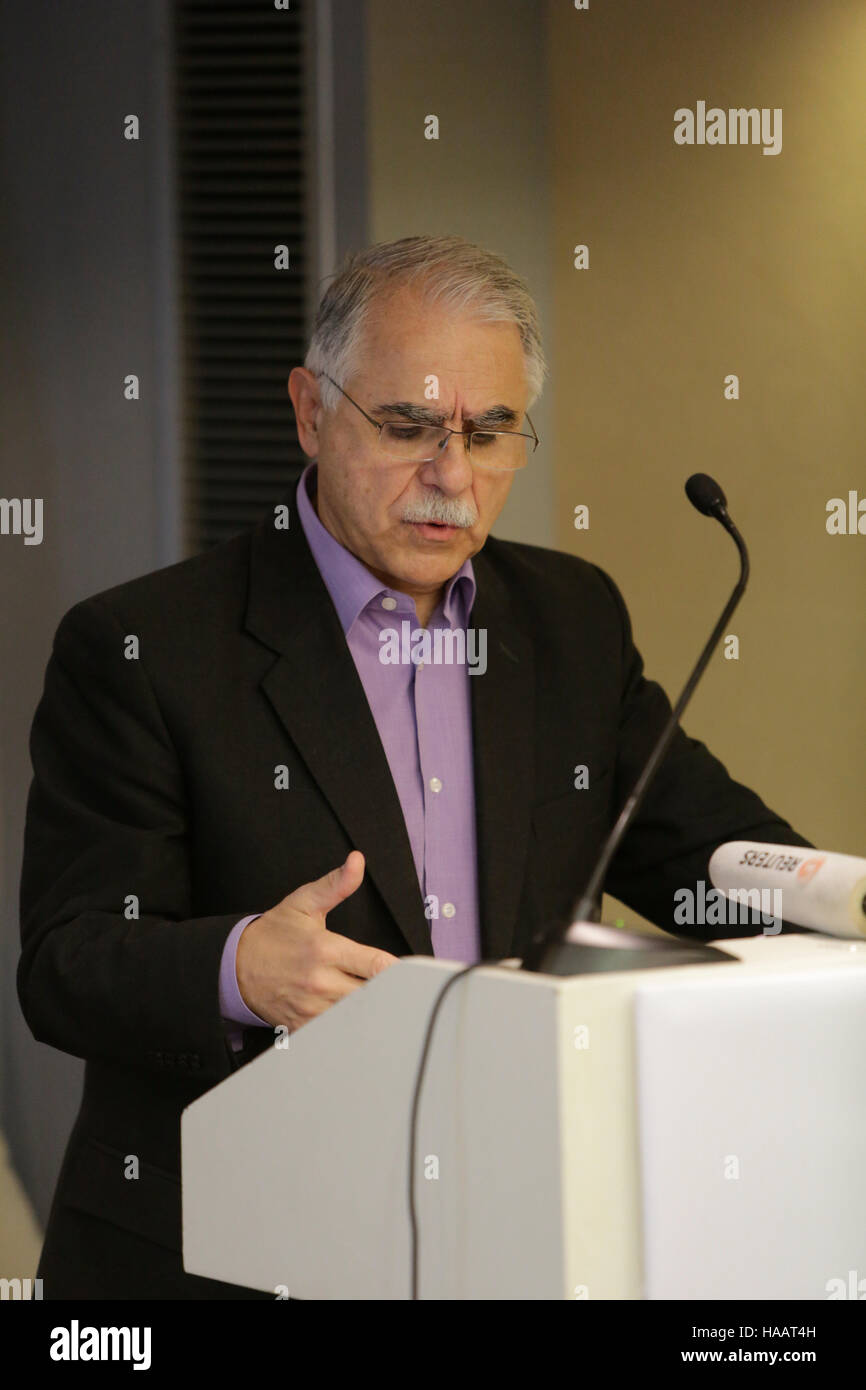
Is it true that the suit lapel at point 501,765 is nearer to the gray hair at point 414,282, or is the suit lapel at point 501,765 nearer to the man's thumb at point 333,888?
the gray hair at point 414,282

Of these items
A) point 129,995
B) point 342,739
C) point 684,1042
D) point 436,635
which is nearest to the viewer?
point 684,1042

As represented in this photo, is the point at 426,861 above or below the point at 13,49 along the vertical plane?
below

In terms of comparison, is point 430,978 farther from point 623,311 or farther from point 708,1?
point 708,1

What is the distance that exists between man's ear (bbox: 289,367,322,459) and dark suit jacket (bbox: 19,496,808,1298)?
10 centimetres

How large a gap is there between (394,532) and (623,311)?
1.60 metres

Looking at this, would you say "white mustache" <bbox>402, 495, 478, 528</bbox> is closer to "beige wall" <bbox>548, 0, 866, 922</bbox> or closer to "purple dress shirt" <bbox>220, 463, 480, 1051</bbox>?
"purple dress shirt" <bbox>220, 463, 480, 1051</bbox>

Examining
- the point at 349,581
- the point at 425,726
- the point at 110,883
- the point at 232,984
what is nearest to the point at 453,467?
the point at 349,581

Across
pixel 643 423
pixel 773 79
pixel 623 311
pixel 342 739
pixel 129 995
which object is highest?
pixel 773 79

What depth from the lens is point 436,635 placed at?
6.91 ft

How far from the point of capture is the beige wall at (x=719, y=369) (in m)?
3.36

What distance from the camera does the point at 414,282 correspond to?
2002mm

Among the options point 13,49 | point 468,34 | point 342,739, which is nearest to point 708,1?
point 468,34

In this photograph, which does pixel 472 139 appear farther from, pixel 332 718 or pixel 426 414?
pixel 332 718

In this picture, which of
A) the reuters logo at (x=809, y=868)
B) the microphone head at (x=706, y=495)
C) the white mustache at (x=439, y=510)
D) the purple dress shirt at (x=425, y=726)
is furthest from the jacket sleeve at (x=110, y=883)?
the microphone head at (x=706, y=495)
